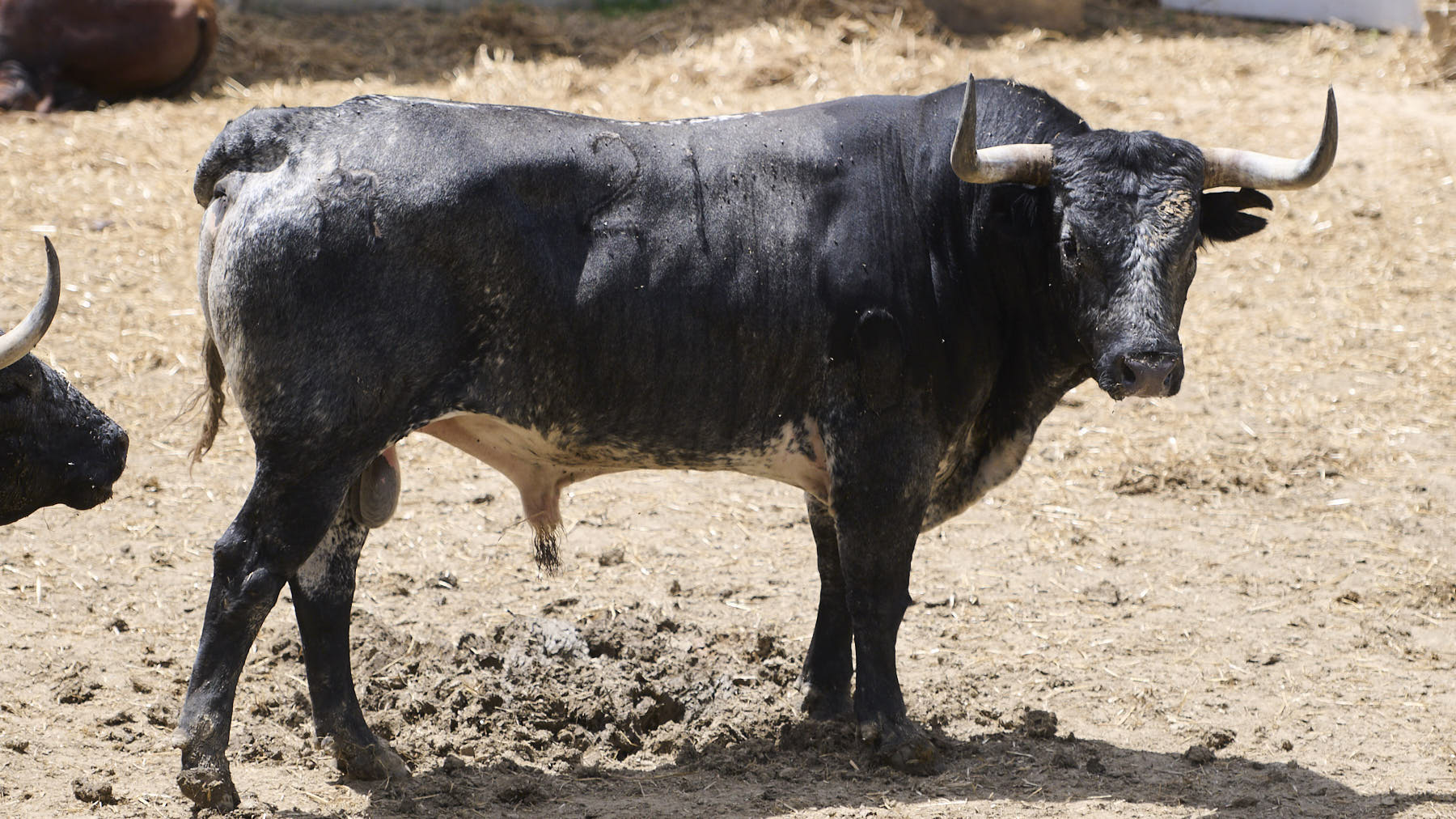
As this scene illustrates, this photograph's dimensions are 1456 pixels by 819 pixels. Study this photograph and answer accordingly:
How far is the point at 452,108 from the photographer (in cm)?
475

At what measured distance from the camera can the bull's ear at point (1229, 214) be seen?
496cm

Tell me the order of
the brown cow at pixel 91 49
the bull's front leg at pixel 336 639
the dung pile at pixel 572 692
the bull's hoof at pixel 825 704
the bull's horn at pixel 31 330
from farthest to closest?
1. the brown cow at pixel 91 49
2. the bull's hoof at pixel 825 704
3. the dung pile at pixel 572 692
4. the bull's front leg at pixel 336 639
5. the bull's horn at pixel 31 330

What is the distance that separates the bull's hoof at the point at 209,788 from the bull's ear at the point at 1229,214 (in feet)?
11.8

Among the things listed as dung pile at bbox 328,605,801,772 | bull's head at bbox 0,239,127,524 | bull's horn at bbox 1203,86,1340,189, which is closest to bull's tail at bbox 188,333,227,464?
bull's head at bbox 0,239,127,524

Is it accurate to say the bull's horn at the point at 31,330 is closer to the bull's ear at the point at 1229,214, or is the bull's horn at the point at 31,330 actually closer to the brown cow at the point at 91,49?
the bull's ear at the point at 1229,214

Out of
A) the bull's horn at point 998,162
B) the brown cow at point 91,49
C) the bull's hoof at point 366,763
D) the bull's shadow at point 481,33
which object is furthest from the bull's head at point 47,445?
the bull's shadow at point 481,33

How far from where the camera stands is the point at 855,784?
193 inches

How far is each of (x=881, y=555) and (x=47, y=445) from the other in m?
2.73

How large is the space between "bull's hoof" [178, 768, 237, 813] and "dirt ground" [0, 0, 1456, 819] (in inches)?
4.7

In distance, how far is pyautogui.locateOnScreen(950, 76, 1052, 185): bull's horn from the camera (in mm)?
4504

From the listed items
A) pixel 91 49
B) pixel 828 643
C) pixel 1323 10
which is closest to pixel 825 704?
pixel 828 643

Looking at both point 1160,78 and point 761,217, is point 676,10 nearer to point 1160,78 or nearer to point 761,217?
point 1160,78

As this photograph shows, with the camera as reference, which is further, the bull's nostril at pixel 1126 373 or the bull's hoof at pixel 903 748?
the bull's hoof at pixel 903 748

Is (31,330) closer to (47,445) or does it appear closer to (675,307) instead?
(47,445)
